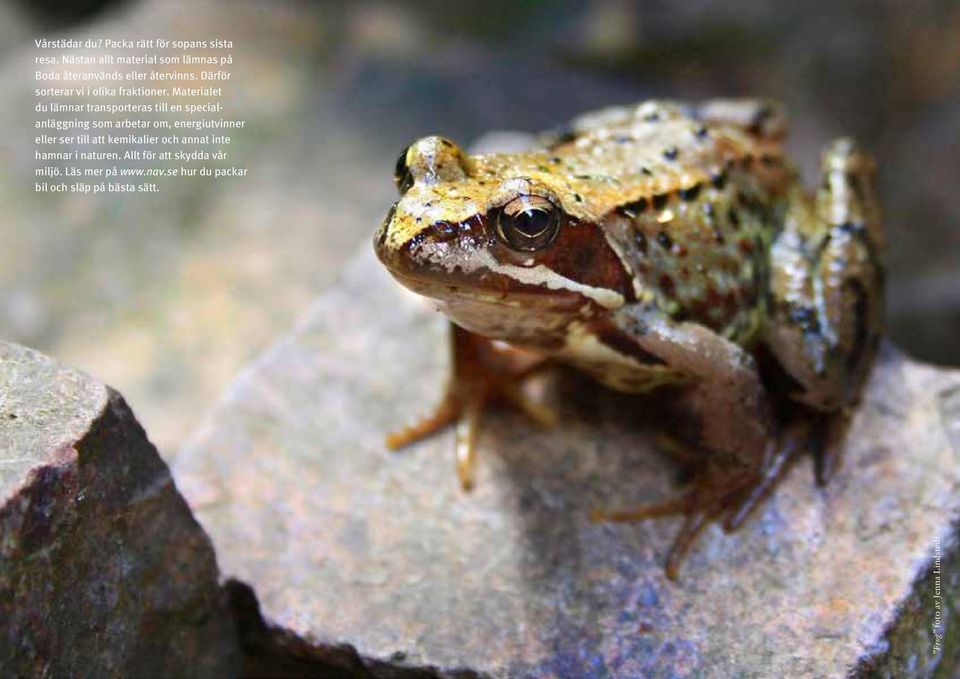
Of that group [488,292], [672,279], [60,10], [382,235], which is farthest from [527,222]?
[60,10]

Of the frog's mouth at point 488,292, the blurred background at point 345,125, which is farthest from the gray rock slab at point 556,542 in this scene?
the blurred background at point 345,125

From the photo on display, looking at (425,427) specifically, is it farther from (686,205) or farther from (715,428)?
(686,205)

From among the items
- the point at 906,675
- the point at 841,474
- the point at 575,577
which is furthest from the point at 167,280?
the point at 906,675

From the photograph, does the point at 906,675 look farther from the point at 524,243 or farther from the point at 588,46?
the point at 588,46

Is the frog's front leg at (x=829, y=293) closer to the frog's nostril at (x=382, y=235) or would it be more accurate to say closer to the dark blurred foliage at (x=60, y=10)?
the frog's nostril at (x=382, y=235)

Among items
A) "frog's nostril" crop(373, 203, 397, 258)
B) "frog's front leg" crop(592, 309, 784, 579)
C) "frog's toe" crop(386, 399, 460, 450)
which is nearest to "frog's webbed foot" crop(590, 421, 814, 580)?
"frog's front leg" crop(592, 309, 784, 579)

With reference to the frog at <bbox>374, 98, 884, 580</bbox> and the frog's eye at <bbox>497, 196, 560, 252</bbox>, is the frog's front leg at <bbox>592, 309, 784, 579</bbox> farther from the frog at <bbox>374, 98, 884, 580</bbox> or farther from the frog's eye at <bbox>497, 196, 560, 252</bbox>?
the frog's eye at <bbox>497, 196, 560, 252</bbox>
